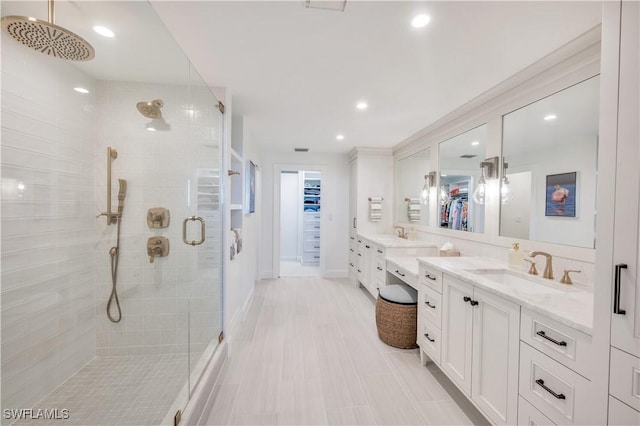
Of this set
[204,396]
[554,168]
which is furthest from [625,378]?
[204,396]

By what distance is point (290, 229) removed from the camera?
6.71 m

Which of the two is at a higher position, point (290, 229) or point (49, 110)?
point (49, 110)

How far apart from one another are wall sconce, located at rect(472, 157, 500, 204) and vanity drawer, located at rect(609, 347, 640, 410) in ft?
5.70

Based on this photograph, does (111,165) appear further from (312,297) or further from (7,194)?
(312,297)

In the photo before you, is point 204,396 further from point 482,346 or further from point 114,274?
point 482,346

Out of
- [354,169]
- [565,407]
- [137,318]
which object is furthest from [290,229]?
[565,407]

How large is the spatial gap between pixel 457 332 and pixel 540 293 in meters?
0.58

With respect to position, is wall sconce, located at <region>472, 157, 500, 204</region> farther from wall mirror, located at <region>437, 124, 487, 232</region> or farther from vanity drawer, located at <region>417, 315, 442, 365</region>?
vanity drawer, located at <region>417, 315, 442, 365</region>

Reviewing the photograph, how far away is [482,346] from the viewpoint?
1.55 m

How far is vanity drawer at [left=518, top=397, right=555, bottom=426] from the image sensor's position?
1.18 metres

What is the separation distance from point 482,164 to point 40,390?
142 inches

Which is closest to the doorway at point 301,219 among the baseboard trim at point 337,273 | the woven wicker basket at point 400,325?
the baseboard trim at point 337,273

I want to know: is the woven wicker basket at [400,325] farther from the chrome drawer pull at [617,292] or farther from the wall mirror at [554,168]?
the chrome drawer pull at [617,292]

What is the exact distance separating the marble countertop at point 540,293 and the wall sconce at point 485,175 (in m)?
0.65
